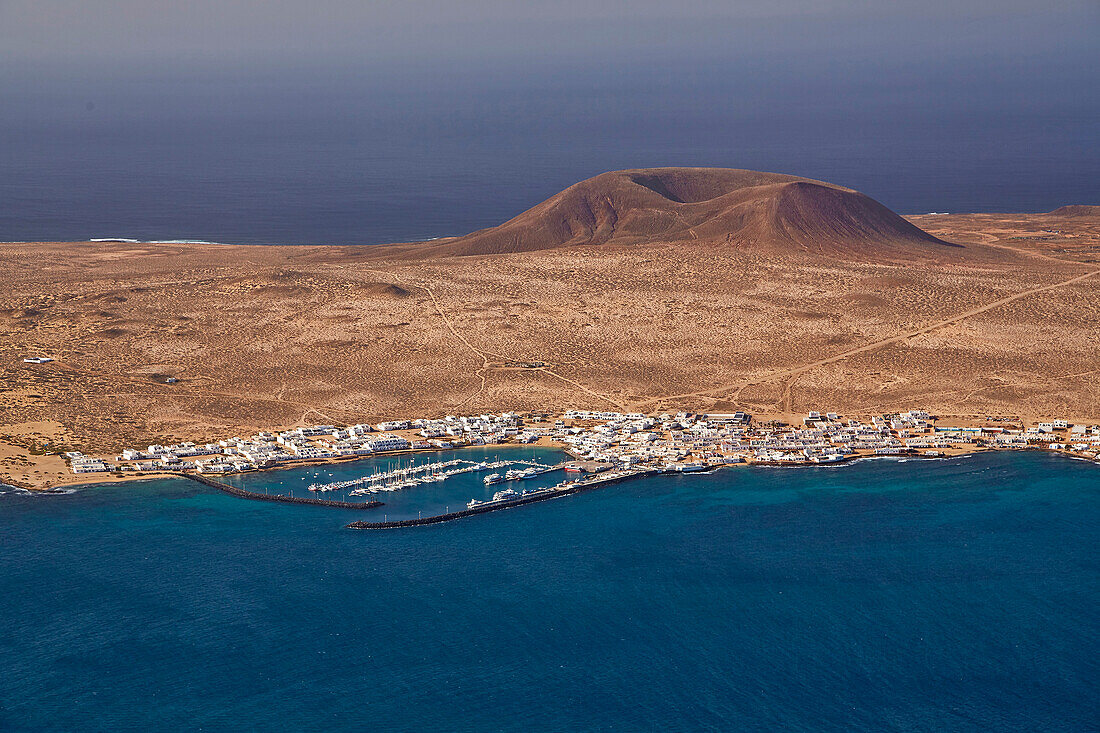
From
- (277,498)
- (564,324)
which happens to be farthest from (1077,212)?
(277,498)

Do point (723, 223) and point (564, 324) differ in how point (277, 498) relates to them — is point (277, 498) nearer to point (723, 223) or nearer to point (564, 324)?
point (564, 324)

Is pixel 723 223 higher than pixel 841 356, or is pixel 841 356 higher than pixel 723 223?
pixel 723 223

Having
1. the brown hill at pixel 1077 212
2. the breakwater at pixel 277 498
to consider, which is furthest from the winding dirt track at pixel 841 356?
the brown hill at pixel 1077 212

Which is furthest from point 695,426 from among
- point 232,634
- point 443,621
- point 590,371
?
point 232,634

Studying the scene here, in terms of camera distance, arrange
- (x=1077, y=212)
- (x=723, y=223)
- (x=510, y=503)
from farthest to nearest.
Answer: (x=1077, y=212) < (x=723, y=223) < (x=510, y=503)

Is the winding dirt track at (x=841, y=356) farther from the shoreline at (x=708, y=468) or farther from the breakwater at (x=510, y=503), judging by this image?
the breakwater at (x=510, y=503)

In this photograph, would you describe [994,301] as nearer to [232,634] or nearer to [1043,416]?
[1043,416]

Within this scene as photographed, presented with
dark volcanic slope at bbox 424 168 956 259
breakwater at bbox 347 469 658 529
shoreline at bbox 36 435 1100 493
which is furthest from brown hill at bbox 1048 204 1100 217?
breakwater at bbox 347 469 658 529
